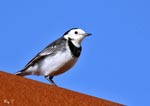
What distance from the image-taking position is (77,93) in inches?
155

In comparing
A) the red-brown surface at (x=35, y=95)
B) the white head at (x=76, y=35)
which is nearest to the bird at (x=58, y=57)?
the white head at (x=76, y=35)

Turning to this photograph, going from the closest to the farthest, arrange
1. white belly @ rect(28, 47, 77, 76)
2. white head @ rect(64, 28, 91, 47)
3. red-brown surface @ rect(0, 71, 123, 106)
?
red-brown surface @ rect(0, 71, 123, 106) → white belly @ rect(28, 47, 77, 76) → white head @ rect(64, 28, 91, 47)

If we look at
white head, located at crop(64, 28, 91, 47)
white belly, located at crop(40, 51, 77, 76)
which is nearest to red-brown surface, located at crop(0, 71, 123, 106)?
white belly, located at crop(40, 51, 77, 76)

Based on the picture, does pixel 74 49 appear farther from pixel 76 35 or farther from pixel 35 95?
pixel 35 95

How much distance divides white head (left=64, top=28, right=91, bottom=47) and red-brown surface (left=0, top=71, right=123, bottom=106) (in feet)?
13.0

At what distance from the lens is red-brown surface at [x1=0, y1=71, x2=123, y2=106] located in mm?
3318

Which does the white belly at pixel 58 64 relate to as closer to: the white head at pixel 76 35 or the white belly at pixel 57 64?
the white belly at pixel 57 64

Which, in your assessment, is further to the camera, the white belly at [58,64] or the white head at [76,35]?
the white head at [76,35]

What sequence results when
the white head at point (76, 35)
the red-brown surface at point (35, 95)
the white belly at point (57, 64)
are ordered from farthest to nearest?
the white head at point (76, 35)
the white belly at point (57, 64)
the red-brown surface at point (35, 95)

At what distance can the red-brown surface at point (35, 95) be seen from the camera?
3318 millimetres

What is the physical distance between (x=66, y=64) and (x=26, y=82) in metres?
3.65

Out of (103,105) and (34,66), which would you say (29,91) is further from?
(34,66)

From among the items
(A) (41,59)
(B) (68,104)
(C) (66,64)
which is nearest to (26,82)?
(B) (68,104)

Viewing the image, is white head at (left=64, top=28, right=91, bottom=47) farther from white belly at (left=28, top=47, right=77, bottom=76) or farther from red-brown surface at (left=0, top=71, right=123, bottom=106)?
red-brown surface at (left=0, top=71, right=123, bottom=106)
